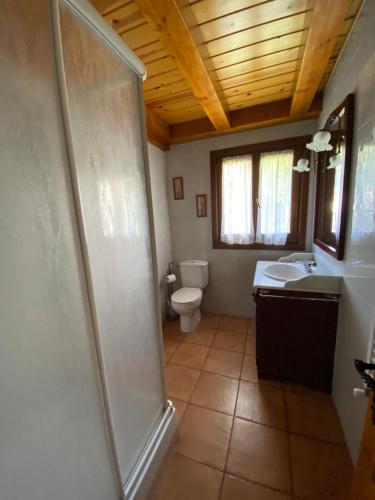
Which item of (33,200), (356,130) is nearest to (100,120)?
(33,200)

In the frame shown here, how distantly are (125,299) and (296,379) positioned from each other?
5.10 feet

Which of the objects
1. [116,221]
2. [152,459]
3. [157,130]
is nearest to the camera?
[116,221]

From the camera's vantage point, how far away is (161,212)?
8.50 ft

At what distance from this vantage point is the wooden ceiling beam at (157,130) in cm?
215

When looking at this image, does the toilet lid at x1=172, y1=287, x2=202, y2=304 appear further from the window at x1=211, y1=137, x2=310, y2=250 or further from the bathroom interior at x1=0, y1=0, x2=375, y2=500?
the window at x1=211, y1=137, x2=310, y2=250

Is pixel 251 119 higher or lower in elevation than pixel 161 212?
higher

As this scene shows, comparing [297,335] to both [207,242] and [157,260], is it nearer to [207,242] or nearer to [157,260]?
[157,260]

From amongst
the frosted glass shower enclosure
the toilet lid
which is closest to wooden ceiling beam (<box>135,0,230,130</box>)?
the frosted glass shower enclosure

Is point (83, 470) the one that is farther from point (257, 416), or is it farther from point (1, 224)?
point (257, 416)

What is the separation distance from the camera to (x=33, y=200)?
1.82 feet

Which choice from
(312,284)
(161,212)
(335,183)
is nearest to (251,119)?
(335,183)

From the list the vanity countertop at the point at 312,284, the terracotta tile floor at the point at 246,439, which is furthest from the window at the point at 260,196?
the terracotta tile floor at the point at 246,439

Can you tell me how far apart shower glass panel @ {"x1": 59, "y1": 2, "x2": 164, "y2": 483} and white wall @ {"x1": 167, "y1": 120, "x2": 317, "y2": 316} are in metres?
1.60

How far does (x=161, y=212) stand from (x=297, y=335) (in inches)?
74.1
